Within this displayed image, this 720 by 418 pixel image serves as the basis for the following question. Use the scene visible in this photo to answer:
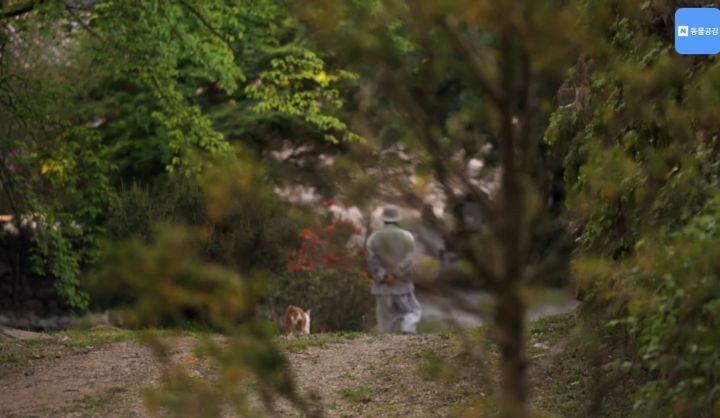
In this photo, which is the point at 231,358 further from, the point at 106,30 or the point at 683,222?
the point at 106,30

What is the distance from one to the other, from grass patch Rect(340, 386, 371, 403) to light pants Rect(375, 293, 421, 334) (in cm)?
561

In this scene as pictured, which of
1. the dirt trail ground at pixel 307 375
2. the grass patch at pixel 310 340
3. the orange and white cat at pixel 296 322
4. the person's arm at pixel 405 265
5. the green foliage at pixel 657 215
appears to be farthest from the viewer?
the orange and white cat at pixel 296 322

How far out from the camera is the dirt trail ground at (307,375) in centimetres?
877

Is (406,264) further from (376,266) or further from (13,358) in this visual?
(13,358)

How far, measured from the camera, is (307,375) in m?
9.98

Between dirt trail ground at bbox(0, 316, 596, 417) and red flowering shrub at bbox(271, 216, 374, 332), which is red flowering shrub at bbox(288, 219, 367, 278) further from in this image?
dirt trail ground at bbox(0, 316, 596, 417)

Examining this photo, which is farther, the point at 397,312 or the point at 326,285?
the point at 326,285

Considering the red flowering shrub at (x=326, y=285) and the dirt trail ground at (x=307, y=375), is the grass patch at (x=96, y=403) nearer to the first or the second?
the dirt trail ground at (x=307, y=375)

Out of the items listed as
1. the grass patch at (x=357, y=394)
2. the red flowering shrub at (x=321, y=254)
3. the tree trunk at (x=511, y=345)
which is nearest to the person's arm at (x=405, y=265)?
the red flowering shrub at (x=321, y=254)

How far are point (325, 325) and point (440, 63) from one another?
14.6m

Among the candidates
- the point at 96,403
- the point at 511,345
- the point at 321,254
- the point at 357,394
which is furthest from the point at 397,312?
the point at 511,345

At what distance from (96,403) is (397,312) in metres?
6.53

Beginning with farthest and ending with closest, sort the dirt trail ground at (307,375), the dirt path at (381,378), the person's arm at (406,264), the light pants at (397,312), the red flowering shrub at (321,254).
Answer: the red flowering shrub at (321,254)
the light pants at (397,312)
the person's arm at (406,264)
the dirt trail ground at (307,375)
the dirt path at (381,378)

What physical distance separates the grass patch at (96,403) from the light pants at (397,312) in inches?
233
